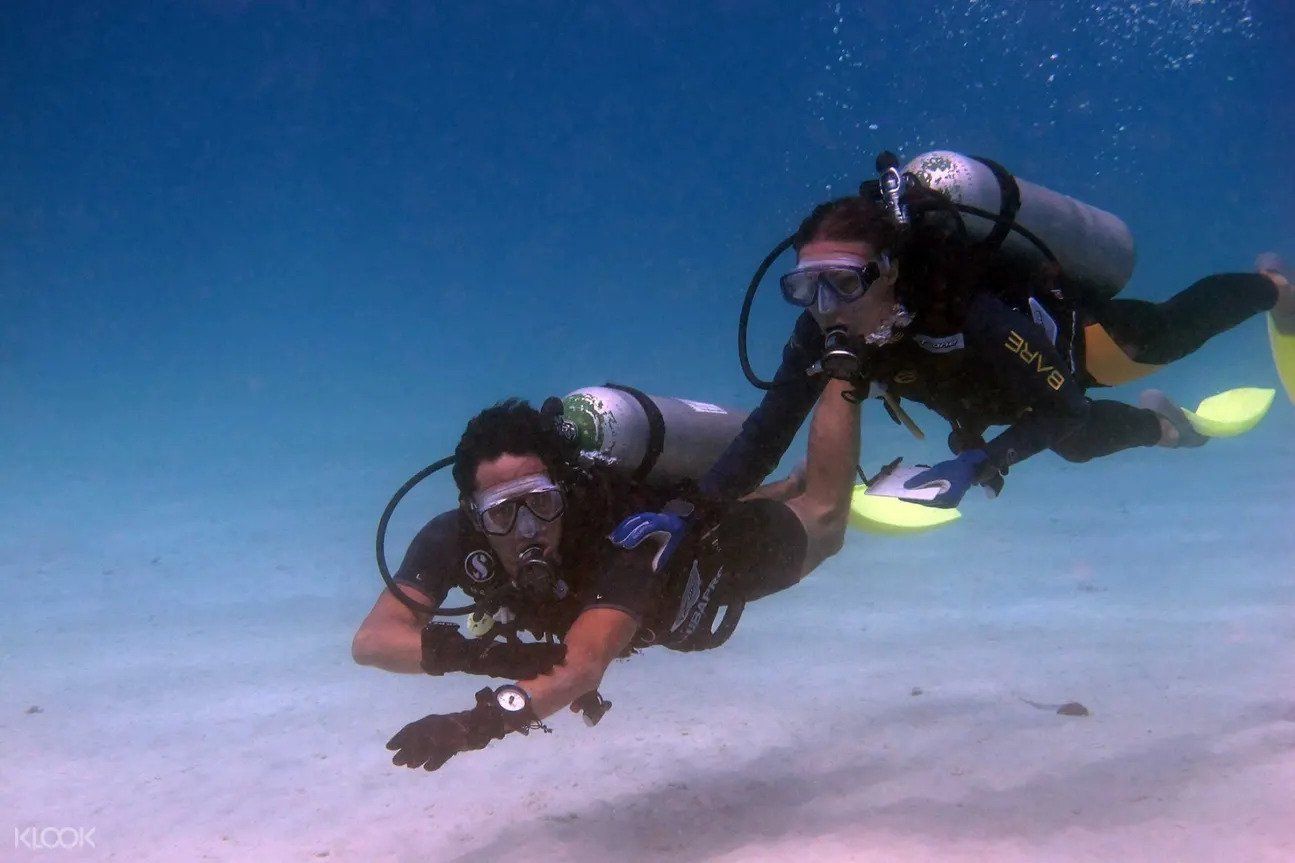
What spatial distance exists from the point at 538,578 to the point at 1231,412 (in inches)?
283

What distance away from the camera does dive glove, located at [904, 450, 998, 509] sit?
362 centimetres

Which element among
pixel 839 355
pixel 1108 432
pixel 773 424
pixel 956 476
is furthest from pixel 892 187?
pixel 1108 432

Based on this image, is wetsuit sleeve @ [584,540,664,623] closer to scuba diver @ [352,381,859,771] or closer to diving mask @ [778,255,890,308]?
scuba diver @ [352,381,859,771]

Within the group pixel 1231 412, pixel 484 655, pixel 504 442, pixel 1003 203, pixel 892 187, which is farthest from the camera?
pixel 1231 412

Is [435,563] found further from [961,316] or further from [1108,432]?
[1108,432]

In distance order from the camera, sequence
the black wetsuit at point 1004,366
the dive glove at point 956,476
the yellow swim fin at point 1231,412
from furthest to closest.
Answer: the yellow swim fin at point 1231,412 < the black wetsuit at point 1004,366 < the dive glove at point 956,476

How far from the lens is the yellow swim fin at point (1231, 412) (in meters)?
7.39

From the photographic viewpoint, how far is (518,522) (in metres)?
3.96

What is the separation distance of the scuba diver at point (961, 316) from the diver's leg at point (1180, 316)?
1cm

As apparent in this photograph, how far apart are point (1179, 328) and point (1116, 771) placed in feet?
9.29

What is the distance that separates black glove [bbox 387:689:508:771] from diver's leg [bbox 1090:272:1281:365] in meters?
4.32

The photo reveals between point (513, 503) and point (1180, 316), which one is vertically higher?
point (1180, 316)

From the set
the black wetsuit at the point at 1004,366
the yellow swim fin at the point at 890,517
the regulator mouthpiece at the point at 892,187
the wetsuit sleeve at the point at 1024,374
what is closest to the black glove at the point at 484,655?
the black wetsuit at the point at 1004,366

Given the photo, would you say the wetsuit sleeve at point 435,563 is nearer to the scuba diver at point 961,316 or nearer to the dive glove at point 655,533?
the dive glove at point 655,533
